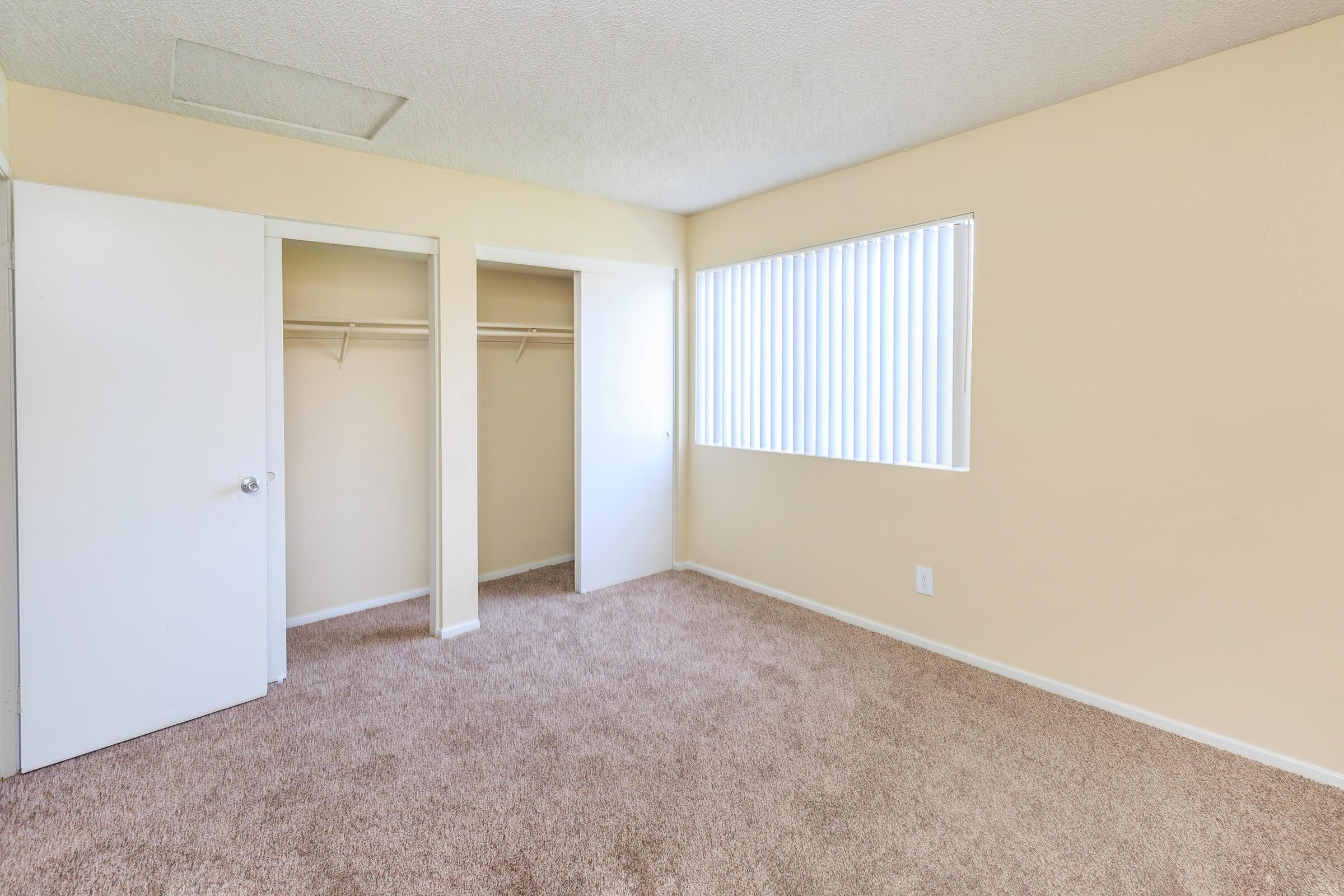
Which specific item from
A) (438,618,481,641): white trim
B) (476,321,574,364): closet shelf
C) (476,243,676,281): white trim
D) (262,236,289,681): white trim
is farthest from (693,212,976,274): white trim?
(438,618,481,641): white trim

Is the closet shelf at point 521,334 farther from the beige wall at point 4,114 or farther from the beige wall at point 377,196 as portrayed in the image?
the beige wall at point 4,114

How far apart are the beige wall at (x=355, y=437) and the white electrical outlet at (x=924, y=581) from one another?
250 cm

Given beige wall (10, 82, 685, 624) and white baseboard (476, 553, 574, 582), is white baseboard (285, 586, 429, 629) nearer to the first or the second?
white baseboard (476, 553, 574, 582)

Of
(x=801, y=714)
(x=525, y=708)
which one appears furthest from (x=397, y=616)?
(x=801, y=714)

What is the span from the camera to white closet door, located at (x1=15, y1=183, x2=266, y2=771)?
7.30 feet

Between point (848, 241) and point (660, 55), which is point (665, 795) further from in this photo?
point (848, 241)

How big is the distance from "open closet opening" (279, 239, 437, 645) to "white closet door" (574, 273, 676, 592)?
0.91 meters

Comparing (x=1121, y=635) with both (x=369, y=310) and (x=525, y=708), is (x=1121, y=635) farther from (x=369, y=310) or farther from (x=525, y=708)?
(x=369, y=310)

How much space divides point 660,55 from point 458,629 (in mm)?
2820

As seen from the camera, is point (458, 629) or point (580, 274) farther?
point (580, 274)

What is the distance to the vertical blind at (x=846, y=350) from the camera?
3.02m

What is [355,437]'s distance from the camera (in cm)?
368

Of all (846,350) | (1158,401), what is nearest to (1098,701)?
(1158,401)

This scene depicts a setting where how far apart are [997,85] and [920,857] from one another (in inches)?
103
